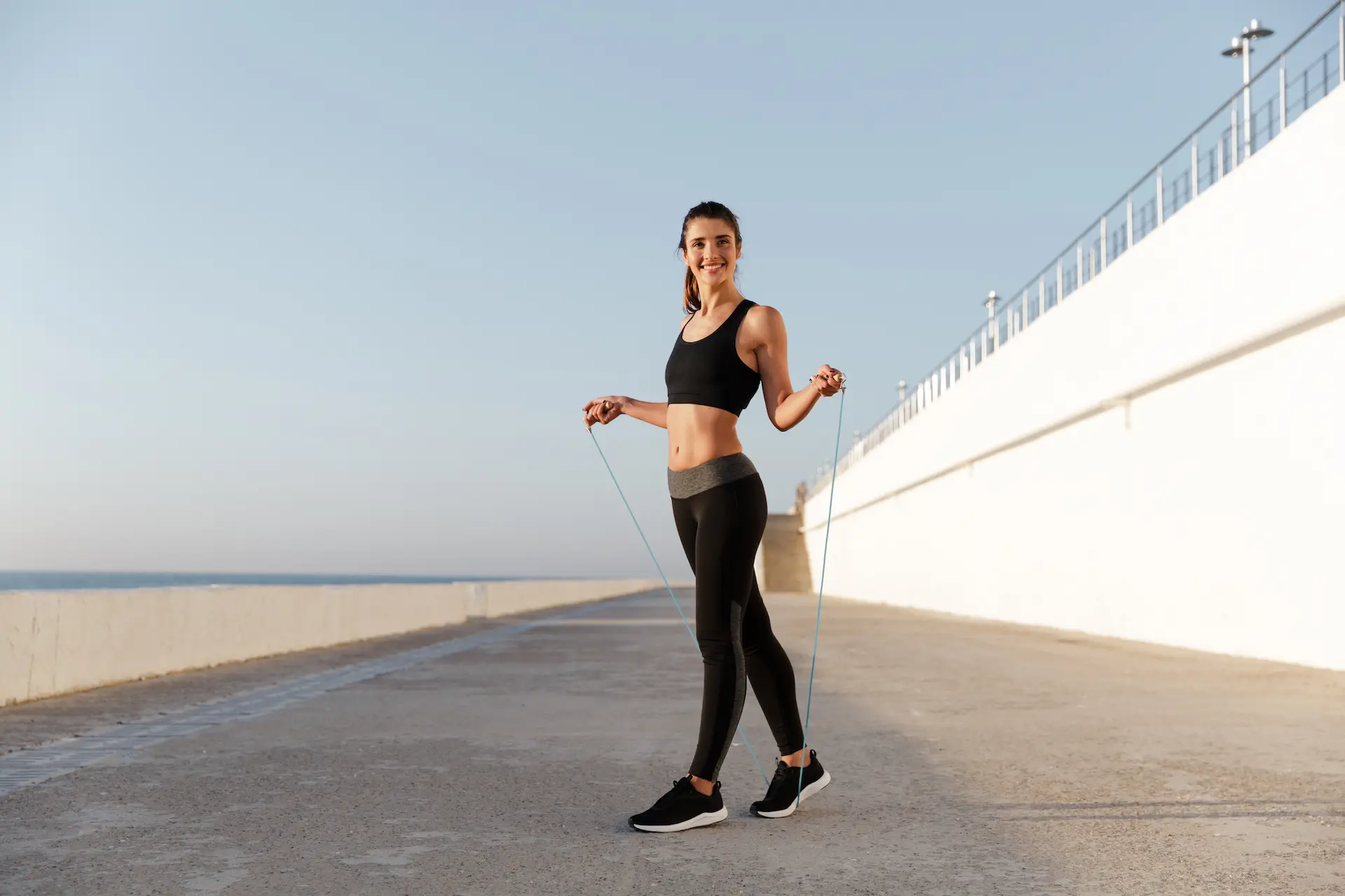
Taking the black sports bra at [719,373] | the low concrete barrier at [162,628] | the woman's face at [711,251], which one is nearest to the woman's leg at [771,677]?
the black sports bra at [719,373]

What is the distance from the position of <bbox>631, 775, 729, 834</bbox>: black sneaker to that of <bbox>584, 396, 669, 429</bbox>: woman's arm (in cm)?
135

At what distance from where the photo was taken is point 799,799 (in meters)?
4.66

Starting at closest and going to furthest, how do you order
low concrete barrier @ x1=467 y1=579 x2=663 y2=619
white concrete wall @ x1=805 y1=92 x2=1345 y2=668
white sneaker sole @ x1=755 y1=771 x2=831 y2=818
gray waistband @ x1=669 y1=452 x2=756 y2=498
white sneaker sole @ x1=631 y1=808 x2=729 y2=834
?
white sneaker sole @ x1=631 y1=808 x2=729 y2=834 → gray waistband @ x1=669 y1=452 x2=756 y2=498 → white sneaker sole @ x1=755 y1=771 x2=831 y2=818 → white concrete wall @ x1=805 y1=92 x2=1345 y2=668 → low concrete barrier @ x1=467 y1=579 x2=663 y2=619

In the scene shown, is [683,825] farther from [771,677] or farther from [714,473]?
[714,473]

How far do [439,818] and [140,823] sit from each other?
1.06 meters

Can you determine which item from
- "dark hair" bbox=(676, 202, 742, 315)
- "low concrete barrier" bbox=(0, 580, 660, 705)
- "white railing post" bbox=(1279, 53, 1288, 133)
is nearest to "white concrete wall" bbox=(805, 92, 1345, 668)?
"white railing post" bbox=(1279, 53, 1288, 133)

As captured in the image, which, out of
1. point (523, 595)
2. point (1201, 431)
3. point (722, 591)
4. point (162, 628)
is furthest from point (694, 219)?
point (523, 595)

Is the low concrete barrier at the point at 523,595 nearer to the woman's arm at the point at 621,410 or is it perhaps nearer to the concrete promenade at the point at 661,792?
the concrete promenade at the point at 661,792

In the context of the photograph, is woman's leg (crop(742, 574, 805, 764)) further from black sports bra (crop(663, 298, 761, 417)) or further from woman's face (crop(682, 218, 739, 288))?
woman's face (crop(682, 218, 739, 288))

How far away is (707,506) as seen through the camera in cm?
432

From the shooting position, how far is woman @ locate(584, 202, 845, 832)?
4285 mm

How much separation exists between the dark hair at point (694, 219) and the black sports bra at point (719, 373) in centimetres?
32

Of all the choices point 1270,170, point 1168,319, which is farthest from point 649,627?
point 1270,170

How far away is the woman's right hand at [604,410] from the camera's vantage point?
4.75 metres
